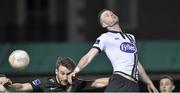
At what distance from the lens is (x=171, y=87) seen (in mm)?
11812

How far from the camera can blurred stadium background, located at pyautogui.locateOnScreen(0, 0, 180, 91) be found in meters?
22.6

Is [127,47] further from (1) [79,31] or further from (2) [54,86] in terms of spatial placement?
(1) [79,31]

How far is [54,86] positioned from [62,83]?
159 mm

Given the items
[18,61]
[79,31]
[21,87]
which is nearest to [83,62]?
[21,87]

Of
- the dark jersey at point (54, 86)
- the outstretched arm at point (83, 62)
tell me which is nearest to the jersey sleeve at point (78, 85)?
the dark jersey at point (54, 86)

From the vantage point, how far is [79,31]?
88.5 feet

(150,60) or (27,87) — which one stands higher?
(27,87)

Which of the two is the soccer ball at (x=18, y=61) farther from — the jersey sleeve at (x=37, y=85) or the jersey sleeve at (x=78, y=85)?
the jersey sleeve at (x=78, y=85)

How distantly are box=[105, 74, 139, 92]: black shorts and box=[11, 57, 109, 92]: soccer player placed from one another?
295 millimetres

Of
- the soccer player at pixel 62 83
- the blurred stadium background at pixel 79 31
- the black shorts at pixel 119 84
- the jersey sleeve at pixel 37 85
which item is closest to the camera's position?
the black shorts at pixel 119 84

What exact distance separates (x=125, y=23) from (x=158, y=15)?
106cm

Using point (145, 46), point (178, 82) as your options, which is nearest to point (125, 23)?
point (145, 46)

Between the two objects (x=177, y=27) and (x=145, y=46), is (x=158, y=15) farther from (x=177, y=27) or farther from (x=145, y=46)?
(x=145, y=46)

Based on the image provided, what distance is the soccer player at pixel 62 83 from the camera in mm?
10586
